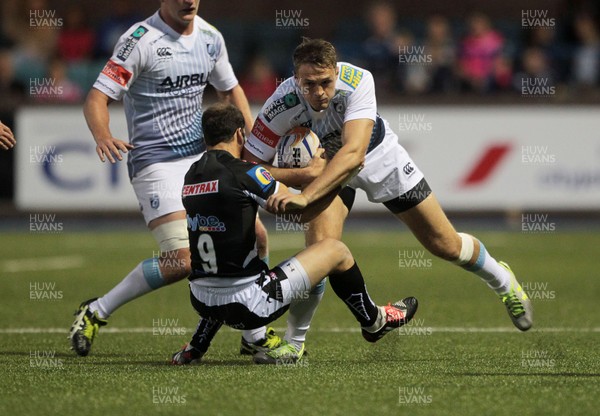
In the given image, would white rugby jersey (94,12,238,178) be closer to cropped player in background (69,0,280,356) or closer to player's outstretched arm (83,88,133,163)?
cropped player in background (69,0,280,356)

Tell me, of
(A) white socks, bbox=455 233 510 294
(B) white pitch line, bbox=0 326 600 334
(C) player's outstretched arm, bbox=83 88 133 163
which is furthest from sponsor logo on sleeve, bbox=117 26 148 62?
(A) white socks, bbox=455 233 510 294

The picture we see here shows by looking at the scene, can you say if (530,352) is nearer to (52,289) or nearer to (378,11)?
(52,289)

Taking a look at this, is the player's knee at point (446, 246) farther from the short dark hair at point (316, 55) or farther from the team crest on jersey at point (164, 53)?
the team crest on jersey at point (164, 53)

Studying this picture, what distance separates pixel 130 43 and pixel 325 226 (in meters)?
1.74

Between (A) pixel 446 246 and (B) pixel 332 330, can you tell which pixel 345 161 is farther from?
(B) pixel 332 330

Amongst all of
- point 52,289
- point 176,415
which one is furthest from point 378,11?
point 176,415

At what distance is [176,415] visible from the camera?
4.93 meters

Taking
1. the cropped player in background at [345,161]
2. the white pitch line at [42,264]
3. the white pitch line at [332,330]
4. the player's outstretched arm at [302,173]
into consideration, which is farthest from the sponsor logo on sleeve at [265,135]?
the white pitch line at [42,264]

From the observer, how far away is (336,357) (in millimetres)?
6738

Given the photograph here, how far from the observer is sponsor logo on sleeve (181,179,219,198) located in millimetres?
6172

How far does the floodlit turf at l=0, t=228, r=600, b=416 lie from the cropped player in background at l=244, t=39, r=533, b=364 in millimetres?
524

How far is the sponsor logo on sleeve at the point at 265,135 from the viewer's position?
6.71 metres

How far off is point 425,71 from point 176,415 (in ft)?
42.0

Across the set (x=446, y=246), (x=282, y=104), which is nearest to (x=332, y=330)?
(x=446, y=246)
